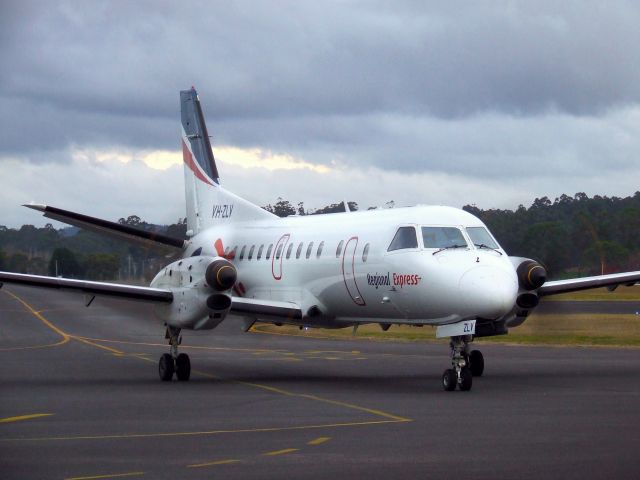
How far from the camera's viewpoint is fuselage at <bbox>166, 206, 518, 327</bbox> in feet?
62.9

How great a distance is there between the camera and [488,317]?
62.1 feet

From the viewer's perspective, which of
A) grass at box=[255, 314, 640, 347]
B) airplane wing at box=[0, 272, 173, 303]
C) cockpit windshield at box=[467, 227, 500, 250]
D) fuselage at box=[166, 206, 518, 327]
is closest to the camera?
fuselage at box=[166, 206, 518, 327]

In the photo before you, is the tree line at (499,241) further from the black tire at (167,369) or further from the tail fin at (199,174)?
the black tire at (167,369)

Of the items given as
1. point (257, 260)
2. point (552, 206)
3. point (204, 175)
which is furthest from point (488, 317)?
point (552, 206)

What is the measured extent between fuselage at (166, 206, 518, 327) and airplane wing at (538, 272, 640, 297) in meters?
Result: 2.90

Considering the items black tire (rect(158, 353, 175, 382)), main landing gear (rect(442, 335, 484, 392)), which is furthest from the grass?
black tire (rect(158, 353, 175, 382))

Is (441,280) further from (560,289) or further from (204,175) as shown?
(204,175)

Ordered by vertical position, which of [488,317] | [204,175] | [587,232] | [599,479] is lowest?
[599,479]

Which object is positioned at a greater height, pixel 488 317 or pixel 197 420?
pixel 488 317

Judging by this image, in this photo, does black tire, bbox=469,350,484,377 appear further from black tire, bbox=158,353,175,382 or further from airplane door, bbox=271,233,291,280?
black tire, bbox=158,353,175,382

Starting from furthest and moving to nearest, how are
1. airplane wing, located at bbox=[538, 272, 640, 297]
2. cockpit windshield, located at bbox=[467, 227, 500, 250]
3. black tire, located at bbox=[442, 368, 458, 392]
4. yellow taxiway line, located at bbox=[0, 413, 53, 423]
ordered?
airplane wing, located at bbox=[538, 272, 640, 297], cockpit windshield, located at bbox=[467, 227, 500, 250], black tire, located at bbox=[442, 368, 458, 392], yellow taxiway line, located at bbox=[0, 413, 53, 423]

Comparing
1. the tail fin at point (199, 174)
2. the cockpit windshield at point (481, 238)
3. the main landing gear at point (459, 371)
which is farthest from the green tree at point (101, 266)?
the main landing gear at point (459, 371)

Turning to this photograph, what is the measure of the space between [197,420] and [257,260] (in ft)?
35.7

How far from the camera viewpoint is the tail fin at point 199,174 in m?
29.2
